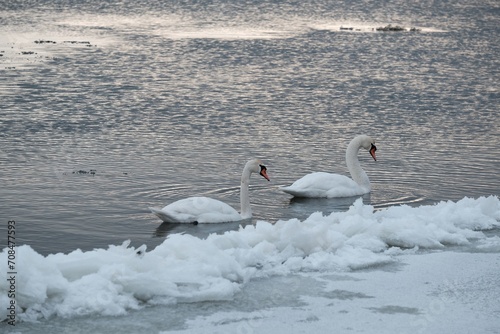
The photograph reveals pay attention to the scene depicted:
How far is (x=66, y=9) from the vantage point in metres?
44.6

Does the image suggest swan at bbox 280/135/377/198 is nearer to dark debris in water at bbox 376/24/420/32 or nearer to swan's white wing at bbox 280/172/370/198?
swan's white wing at bbox 280/172/370/198

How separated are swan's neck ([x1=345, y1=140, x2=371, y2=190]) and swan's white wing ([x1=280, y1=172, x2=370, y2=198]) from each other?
0.17 meters

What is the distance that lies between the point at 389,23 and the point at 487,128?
894 inches

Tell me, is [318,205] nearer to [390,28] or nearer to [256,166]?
[256,166]

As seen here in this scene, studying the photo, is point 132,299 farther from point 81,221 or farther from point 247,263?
point 81,221

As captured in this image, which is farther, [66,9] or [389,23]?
[66,9]

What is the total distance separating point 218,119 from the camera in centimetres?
1897

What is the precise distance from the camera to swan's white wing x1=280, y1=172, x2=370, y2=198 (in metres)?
13.6

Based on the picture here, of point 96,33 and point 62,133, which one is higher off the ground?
point 96,33

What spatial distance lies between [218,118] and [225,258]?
33.4 feet

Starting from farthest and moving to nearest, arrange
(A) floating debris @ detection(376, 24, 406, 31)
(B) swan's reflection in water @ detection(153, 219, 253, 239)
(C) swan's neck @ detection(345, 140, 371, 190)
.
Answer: (A) floating debris @ detection(376, 24, 406, 31) < (C) swan's neck @ detection(345, 140, 371, 190) < (B) swan's reflection in water @ detection(153, 219, 253, 239)

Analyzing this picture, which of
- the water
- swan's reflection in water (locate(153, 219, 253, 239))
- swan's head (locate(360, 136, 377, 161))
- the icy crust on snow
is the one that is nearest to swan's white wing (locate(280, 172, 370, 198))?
the water

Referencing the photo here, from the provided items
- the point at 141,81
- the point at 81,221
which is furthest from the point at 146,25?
the point at 81,221

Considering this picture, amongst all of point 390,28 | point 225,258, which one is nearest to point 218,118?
point 225,258
